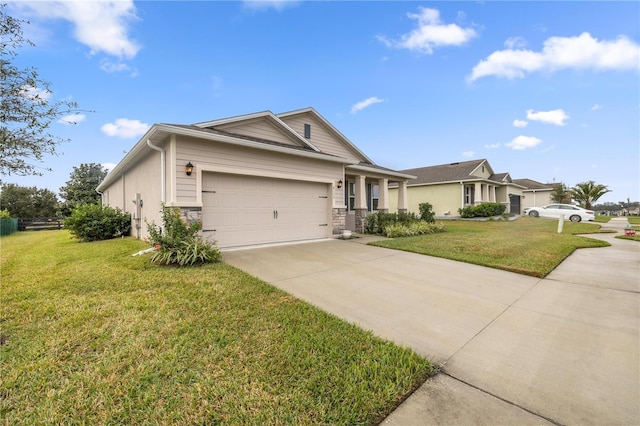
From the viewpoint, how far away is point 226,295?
3.99 m

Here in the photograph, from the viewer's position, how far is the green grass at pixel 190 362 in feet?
6.10

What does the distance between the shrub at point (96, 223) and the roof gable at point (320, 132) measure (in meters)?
8.09

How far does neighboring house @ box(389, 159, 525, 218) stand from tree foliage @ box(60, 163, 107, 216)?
101ft

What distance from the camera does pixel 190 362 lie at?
2.38 m

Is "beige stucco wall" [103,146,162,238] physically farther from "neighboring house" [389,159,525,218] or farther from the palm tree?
the palm tree

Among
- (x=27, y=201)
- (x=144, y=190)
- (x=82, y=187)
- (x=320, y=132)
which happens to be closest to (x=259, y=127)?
(x=320, y=132)

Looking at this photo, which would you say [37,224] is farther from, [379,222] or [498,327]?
[498,327]

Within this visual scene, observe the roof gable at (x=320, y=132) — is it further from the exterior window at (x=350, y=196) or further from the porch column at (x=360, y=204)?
the porch column at (x=360, y=204)

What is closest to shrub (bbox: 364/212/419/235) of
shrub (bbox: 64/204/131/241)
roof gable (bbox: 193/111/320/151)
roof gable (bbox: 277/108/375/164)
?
roof gable (bbox: 277/108/375/164)

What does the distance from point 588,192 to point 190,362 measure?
124 ft

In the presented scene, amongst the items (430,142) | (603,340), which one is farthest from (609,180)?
(603,340)

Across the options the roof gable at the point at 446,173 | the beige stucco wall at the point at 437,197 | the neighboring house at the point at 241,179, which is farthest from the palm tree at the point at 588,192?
the neighboring house at the point at 241,179

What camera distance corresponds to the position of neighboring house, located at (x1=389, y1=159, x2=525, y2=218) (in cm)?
2125

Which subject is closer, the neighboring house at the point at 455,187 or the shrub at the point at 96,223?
the shrub at the point at 96,223
